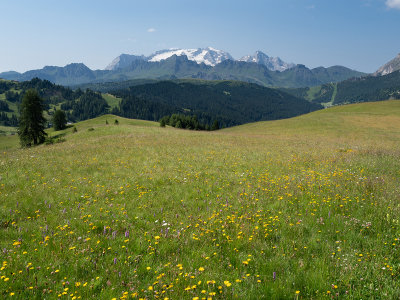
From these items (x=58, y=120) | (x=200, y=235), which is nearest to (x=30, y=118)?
(x=58, y=120)

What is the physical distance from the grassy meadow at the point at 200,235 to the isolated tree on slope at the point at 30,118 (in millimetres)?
58607

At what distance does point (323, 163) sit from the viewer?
617 inches

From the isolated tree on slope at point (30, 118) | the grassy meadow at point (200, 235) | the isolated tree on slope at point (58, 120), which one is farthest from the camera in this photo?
the isolated tree on slope at point (58, 120)

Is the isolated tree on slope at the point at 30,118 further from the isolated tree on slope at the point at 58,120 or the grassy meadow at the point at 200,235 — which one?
the grassy meadow at the point at 200,235

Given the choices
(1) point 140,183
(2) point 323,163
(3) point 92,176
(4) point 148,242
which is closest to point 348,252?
(4) point 148,242

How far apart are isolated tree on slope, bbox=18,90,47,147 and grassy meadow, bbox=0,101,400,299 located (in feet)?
192

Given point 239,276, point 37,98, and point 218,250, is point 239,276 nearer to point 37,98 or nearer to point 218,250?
point 218,250

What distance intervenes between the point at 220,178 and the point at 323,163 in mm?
8046

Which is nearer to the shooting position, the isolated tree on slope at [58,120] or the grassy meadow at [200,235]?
the grassy meadow at [200,235]

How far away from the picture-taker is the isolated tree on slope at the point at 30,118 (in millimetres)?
59119

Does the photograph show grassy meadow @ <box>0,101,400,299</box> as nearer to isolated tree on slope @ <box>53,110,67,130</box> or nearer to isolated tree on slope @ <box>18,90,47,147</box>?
isolated tree on slope @ <box>18,90,47,147</box>

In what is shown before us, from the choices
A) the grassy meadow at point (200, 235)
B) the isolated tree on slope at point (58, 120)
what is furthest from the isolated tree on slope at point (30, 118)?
the grassy meadow at point (200, 235)

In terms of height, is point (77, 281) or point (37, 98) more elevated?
point (37, 98)

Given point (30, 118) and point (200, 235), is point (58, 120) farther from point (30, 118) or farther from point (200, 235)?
point (200, 235)
